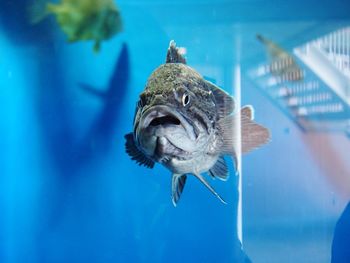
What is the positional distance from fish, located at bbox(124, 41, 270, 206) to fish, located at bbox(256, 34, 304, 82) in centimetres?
51

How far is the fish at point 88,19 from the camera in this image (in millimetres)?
1844

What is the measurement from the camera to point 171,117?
1.21 m

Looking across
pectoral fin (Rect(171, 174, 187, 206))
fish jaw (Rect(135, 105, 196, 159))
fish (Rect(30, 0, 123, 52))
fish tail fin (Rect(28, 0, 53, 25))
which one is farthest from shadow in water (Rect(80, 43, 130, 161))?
fish jaw (Rect(135, 105, 196, 159))

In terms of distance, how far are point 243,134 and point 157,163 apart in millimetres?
544

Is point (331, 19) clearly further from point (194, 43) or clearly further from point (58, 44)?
point (58, 44)

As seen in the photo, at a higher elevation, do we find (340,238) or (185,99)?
(185,99)

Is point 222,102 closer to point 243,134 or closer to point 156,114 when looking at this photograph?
point 243,134

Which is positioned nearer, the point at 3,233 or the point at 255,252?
the point at 255,252

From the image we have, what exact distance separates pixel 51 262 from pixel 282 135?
54.5 inches

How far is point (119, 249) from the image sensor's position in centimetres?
208

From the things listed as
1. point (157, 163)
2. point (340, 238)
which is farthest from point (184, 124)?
point (340, 238)

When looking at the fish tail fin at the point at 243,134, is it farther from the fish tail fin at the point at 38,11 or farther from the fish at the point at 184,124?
the fish tail fin at the point at 38,11

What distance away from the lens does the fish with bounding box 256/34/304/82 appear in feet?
6.64

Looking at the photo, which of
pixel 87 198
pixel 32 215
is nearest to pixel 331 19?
pixel 87 198
